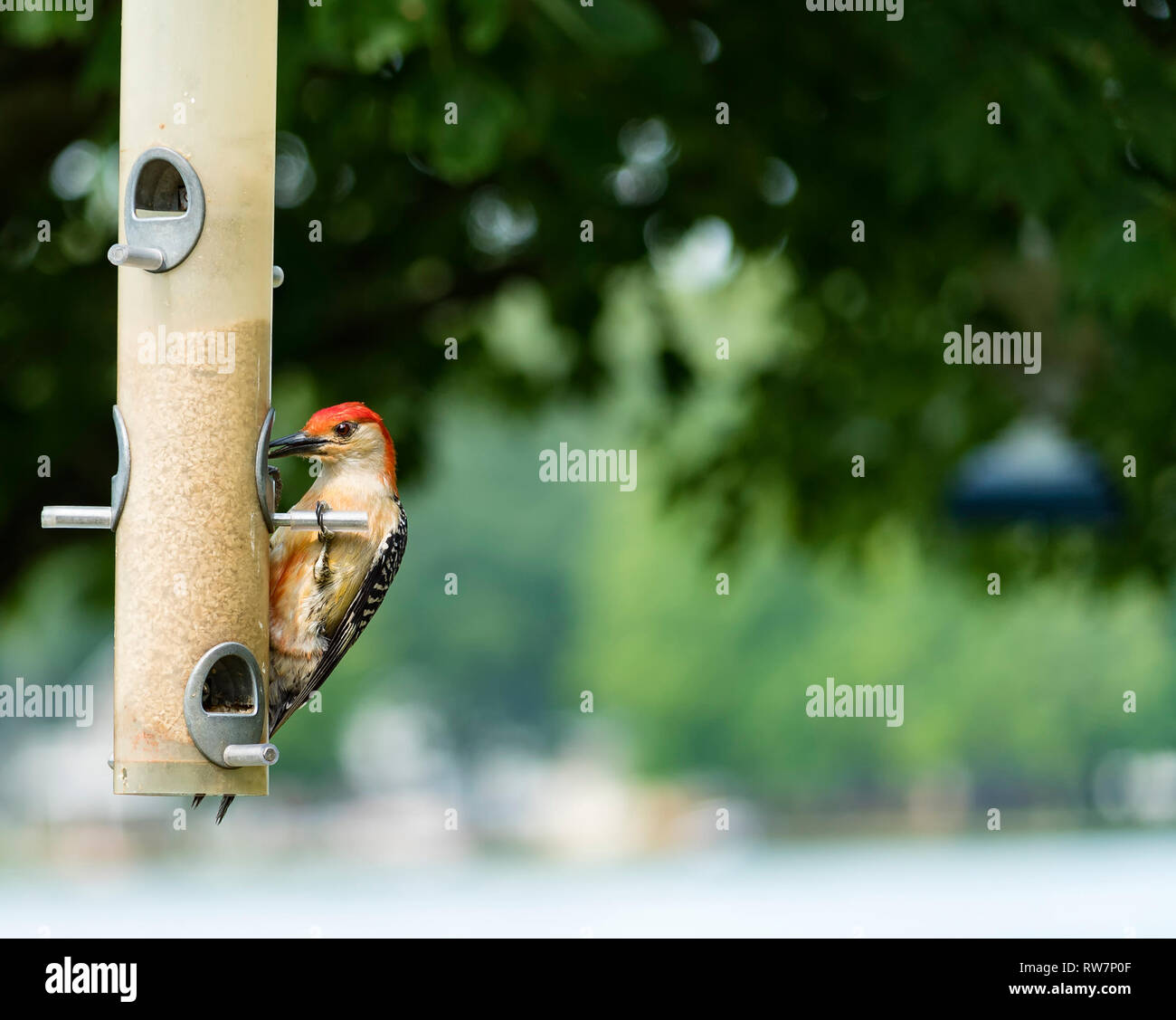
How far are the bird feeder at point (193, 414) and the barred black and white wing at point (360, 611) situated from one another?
0.31 ft

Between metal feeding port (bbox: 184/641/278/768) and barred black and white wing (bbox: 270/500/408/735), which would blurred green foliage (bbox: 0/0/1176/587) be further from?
metal feeding port (bbox: 184/641/278/768)

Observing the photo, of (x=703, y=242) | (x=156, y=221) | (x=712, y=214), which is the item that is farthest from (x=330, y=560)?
(x=703, y=242)

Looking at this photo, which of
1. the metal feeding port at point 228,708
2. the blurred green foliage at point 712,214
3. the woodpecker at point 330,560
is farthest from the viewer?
the blurred green foliage at point 712,214

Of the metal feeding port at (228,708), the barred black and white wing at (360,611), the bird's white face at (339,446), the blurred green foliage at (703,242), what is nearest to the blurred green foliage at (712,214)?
the blurred green foliage at (703,242)

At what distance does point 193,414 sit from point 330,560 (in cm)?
32

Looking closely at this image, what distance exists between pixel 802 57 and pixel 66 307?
322 centimetres

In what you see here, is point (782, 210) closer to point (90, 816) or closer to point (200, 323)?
point (200, 323)

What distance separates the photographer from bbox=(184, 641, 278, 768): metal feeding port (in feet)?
8.95

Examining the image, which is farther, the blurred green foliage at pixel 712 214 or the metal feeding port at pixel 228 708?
the blurred green foliage at pixel 712 214

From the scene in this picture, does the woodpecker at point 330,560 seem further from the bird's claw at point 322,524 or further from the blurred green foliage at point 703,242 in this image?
the blurred green foliage at point 703,242

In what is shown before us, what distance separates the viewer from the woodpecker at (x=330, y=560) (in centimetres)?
284

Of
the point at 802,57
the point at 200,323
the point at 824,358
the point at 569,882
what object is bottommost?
the point at 569,882

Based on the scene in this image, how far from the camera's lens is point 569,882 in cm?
3959
